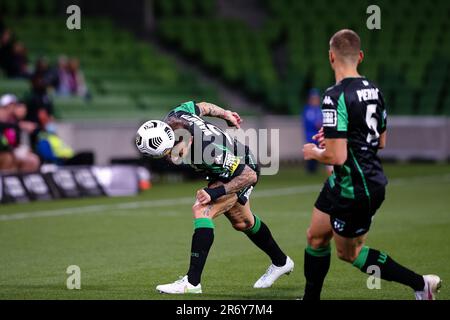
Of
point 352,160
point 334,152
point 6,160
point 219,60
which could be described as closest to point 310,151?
point 334,152

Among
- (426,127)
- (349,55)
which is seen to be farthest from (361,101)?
(426,127)

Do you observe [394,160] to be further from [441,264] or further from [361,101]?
[361,101]

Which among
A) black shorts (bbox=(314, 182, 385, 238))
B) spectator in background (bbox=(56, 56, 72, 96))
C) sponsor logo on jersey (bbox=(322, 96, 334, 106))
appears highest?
sponsor logo on jersey (bbox=(322, 96, 334, 106))

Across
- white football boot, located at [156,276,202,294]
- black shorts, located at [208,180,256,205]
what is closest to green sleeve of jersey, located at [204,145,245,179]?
black shorts, located at [208,180,256,205]

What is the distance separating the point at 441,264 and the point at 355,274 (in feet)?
3.50

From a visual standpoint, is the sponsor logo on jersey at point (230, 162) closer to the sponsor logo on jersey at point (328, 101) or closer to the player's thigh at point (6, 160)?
Result: the sponsor logo on jersey at point (328, 101)

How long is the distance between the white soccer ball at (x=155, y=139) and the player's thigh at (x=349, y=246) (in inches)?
72.6

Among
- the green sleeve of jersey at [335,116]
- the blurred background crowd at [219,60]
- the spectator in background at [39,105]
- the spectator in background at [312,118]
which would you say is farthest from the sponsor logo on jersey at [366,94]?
the spectator in background at [312,118]

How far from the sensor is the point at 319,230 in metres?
8.35

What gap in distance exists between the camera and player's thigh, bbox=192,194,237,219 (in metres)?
9.42

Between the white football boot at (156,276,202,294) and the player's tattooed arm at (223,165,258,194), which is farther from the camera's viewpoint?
the player's tattooed arm at (223,165,258,194)

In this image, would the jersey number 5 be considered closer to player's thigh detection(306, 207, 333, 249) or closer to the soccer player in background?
the soccer player in background

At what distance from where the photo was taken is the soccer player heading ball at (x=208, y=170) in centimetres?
921
